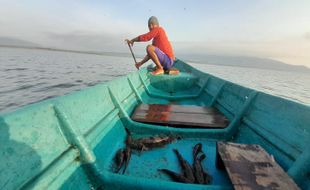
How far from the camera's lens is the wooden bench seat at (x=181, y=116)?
4012mm

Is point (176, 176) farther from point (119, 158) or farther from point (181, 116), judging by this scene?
point (181, 116)

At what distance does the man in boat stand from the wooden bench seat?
10.9ft

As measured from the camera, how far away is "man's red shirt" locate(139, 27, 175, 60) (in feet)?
26.0

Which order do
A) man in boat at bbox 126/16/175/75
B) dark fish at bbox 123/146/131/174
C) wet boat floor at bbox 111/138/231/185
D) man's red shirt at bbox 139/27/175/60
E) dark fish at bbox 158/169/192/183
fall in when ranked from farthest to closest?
man's red shirt at bbox 139/27/175/60, man in boat at bbox 126/16/175/75, dark fish at bbox 123/146/131/174, wet boat floor at bbox 111/138/231/185, dark fish at bbox 158/169/192/183

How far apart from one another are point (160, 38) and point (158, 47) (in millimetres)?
369

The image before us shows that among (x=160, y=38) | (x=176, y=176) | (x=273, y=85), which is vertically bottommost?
(x=273, y=85)

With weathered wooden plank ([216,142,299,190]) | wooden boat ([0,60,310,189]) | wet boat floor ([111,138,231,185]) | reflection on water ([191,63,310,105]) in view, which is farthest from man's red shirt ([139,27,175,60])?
reflection on water ([191,63,310,105])

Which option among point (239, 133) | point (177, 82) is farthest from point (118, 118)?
point (177, 82)

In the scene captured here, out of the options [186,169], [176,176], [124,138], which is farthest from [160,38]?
[176,176]

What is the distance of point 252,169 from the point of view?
2.01m

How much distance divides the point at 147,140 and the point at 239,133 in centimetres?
168

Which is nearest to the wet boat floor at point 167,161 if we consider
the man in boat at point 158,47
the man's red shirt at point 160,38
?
the man in boat at point 158,47

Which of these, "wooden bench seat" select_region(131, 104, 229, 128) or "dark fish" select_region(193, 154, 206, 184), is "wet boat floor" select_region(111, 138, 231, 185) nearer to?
"dark fish" select_region(193, 154, 206, 184)

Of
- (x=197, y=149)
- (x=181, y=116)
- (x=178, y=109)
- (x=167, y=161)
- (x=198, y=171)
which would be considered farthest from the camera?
(x=178, y=109)
